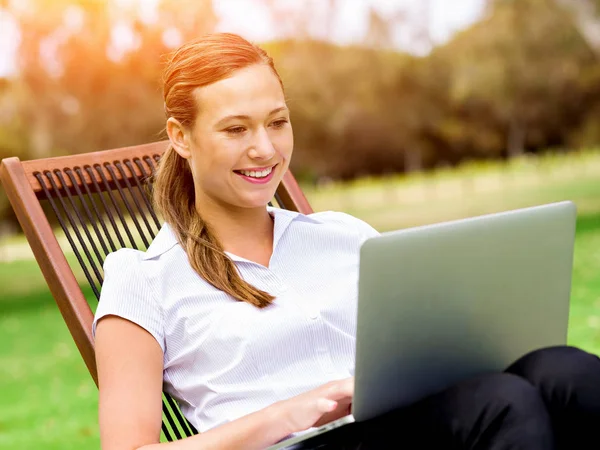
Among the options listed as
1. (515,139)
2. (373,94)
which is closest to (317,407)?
(373,94)

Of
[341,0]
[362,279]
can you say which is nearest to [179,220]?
[362,279]

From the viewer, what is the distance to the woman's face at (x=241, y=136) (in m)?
2.05

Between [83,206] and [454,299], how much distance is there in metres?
1.47

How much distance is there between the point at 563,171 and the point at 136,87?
7.65 meters

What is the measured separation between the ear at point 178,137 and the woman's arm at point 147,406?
1.49 feet

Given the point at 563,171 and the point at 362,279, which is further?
the point at 563,171

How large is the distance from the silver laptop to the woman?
7 centimetres

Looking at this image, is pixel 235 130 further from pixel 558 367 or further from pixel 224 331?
pixel 558 367

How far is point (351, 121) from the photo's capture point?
14.9 metres

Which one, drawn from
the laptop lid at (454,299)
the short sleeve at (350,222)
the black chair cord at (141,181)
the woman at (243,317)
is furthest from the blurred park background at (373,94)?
the laptop lid at (454,299)

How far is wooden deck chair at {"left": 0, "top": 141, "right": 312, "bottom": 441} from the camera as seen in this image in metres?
2.36

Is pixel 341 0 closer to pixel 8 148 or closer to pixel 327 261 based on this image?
pixel 8 148

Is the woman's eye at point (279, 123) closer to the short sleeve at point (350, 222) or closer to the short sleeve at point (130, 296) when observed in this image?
the short sleeve at point (350, 222)

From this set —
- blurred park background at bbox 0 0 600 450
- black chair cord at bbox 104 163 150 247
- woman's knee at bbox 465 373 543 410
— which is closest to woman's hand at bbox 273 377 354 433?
woman's knee at bbox 465 373 543 410
